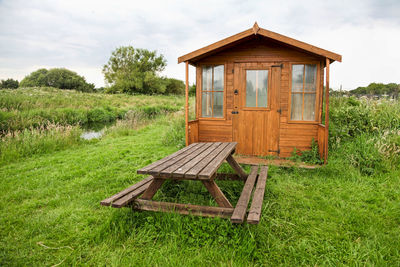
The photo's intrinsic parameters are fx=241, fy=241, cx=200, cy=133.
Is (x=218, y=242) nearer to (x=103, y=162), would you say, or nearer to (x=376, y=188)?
(x=376, y=188)

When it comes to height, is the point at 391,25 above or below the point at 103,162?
above

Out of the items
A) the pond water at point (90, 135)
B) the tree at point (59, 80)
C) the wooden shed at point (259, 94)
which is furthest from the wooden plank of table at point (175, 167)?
the tree at point (59, 80)

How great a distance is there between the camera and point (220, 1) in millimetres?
8789

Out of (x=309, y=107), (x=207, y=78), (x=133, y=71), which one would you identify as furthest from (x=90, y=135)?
(x=133, y=71)

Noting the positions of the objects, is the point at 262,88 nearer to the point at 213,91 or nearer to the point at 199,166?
the point at 213,91

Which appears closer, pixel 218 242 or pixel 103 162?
pixel 218 242

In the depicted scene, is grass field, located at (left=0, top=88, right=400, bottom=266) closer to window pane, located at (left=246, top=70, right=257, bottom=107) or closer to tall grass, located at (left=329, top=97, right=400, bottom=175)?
tall grass, located at (left=329, top=97, right=400, bottom=175)

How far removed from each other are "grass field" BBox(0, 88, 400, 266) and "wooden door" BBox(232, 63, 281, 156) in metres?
1.01

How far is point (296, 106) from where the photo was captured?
210 inches

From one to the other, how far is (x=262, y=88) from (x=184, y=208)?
12.0 ft

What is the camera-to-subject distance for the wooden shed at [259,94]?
5.19m

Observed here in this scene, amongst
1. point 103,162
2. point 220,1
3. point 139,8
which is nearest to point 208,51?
point 103,162

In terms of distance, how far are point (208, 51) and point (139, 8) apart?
8.69 meters

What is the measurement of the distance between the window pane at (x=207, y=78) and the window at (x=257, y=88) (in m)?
0.88
